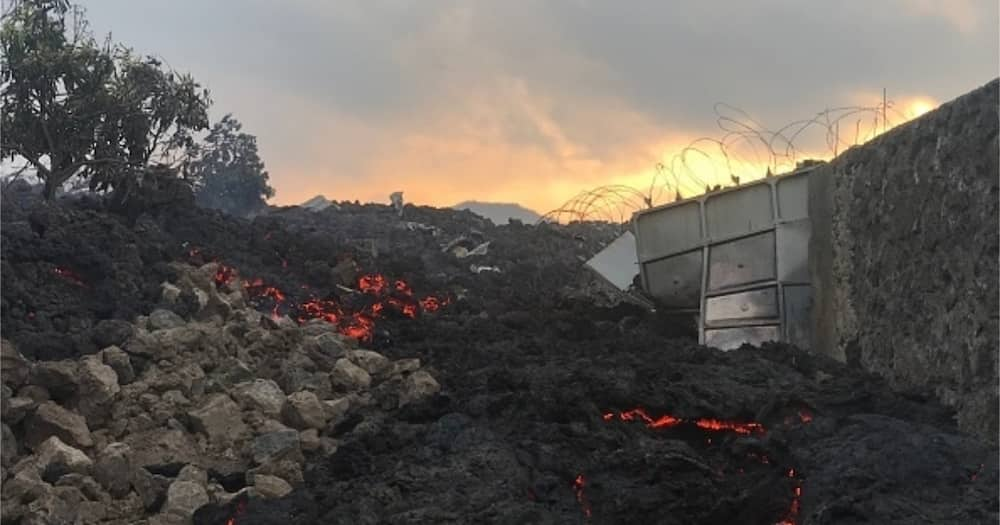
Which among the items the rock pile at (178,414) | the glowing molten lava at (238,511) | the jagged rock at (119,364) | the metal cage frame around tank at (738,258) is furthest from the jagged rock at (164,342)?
the metal cage frame around tank at (738,258)

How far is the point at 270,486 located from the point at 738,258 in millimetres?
7388

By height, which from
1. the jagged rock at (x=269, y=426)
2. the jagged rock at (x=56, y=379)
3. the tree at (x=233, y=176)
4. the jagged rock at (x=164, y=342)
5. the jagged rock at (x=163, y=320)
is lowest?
the jagged rock at (x=269, y=426)

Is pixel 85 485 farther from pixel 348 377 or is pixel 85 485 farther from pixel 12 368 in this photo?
pixel 348 377

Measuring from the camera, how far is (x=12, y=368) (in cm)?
831

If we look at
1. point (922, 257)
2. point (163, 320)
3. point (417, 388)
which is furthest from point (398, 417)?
point (922, 257)

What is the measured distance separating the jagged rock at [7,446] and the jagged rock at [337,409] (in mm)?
2680

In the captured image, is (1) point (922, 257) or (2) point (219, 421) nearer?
(1) point (922, 257)

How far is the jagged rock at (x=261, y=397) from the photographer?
28.5 ft

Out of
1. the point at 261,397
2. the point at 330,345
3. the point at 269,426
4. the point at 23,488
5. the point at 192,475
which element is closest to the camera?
the point at 23,488

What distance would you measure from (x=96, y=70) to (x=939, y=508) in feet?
52.3

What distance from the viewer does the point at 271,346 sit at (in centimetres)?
1041

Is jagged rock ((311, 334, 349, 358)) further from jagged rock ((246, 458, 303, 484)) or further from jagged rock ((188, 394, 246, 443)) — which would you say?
jagged rock ((246, 458, 303, 484))

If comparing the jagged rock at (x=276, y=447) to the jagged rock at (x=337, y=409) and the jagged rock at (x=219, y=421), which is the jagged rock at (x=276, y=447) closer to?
the jagged rock at (x=219, y=421)

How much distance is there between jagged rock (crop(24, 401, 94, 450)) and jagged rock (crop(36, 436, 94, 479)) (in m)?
0.28
